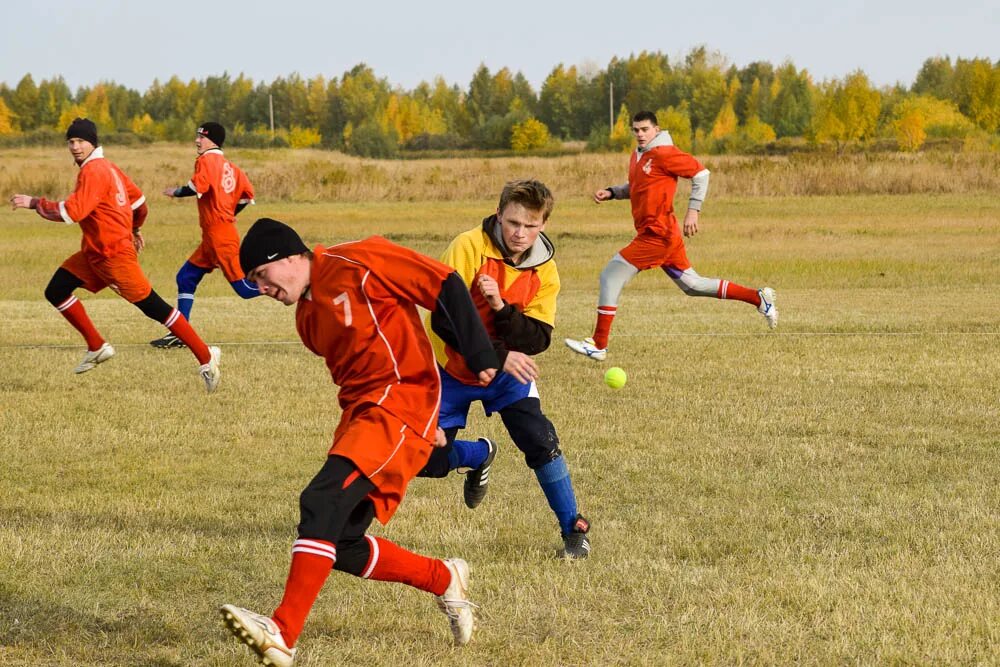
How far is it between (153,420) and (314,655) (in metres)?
5.33

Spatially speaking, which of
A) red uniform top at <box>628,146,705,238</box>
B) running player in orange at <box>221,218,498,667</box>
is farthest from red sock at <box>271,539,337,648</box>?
red uniform top at <box>628,146,705,238</box>

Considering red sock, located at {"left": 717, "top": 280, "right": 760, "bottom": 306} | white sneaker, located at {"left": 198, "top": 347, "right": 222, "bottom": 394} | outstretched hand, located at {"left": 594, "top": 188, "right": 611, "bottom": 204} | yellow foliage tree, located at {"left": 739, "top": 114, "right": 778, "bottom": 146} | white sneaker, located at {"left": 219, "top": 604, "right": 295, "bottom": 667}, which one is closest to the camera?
white sneaker, located at {"left": 219, "top": 604, "right": 295, "bottom": 667}

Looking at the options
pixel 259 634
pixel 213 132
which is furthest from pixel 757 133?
pixel 259 634

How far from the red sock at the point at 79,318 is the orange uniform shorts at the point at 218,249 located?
6.28 feet

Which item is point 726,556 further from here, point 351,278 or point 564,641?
point 351,278

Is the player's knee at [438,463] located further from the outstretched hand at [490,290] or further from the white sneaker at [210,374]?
the white sneaker at [210,374]

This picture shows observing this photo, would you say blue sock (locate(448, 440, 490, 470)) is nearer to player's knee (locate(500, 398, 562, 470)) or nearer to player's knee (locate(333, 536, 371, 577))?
player's knee (locate(500, 398, 562, 470))

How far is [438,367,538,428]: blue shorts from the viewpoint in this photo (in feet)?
19.2

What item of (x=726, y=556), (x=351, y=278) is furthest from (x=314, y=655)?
(x=726, y=556)

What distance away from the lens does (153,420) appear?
31.4ft

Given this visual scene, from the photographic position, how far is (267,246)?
4352mm

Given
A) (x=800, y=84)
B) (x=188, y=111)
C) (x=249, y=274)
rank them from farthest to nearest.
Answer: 1. (x=188, y=111)
2. (x=800, y=84)
3. (x=249, y=274)

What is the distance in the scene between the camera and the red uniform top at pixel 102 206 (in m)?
10.1

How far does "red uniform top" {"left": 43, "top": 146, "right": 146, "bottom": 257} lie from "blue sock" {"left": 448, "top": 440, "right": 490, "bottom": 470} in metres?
5.24
